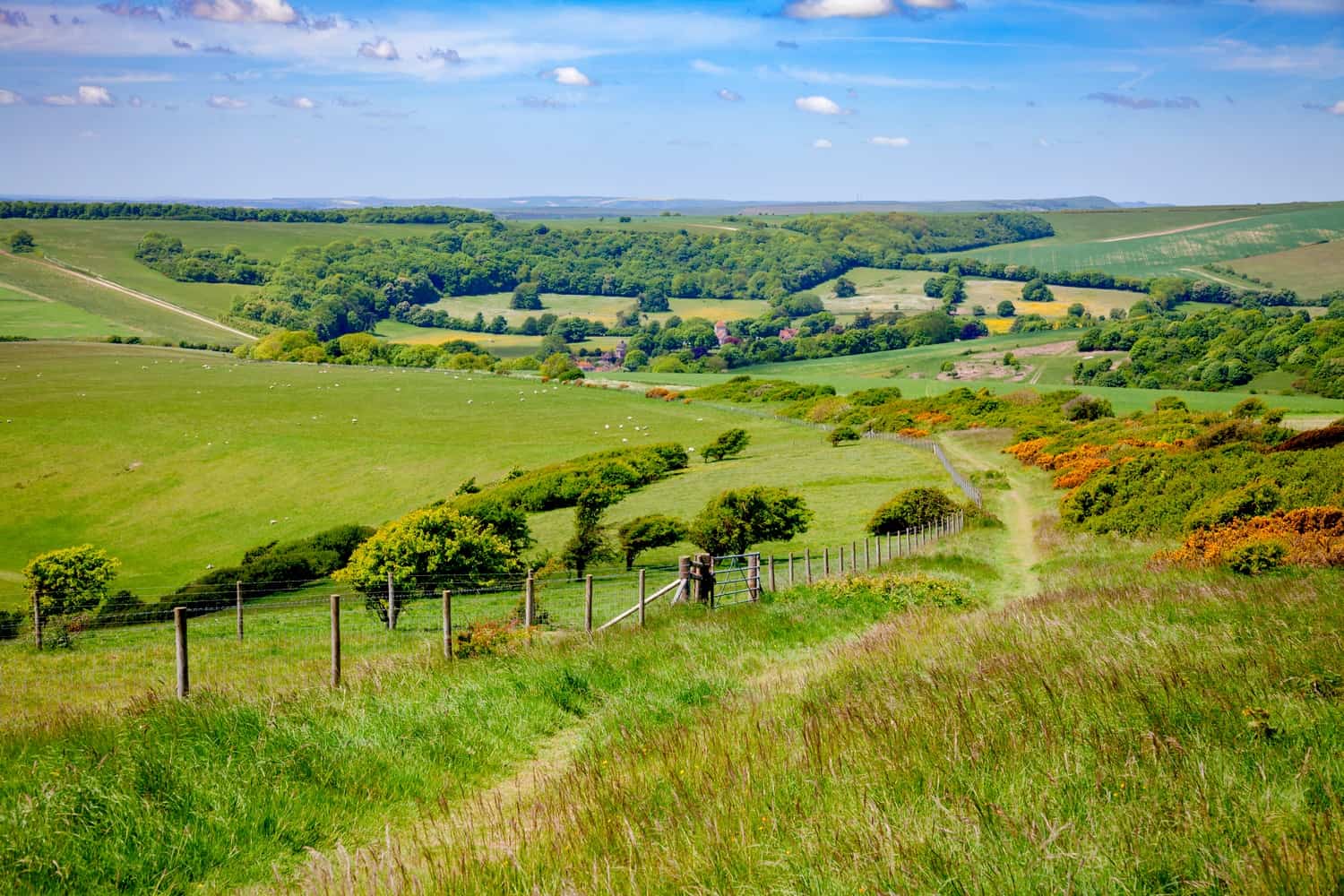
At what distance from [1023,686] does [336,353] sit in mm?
182357

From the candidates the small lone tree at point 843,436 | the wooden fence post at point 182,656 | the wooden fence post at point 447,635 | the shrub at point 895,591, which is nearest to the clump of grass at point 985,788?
the wooden fence post at point 447,635

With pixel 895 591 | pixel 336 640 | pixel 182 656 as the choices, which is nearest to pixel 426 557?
pixel 895 591

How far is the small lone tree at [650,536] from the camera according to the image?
46.1m

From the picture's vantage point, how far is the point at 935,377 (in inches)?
5965

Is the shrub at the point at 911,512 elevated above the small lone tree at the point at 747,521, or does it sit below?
above

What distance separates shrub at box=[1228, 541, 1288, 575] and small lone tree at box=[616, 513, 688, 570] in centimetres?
3257

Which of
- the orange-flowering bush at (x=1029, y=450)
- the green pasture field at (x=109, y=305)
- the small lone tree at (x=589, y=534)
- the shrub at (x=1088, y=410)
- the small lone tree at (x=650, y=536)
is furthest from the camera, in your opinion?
the green pasture field at (x=109, y=305)

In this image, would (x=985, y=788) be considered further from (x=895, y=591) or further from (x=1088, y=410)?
(x=1088, y=410)

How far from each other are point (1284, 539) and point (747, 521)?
94.1 ft

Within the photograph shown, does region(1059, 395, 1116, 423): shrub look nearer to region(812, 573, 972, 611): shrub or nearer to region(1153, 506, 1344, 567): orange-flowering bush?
region(1153, 506, 1344, 567): orange-flowering bush

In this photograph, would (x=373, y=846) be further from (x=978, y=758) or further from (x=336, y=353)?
(x=336, y=353)

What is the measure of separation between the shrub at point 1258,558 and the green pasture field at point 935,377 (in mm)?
81853

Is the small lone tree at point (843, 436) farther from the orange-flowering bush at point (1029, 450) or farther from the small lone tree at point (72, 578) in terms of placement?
the small lone tree at point (72, 578)

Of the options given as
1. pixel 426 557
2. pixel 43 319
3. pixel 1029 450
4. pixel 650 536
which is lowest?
pixel 650 536
